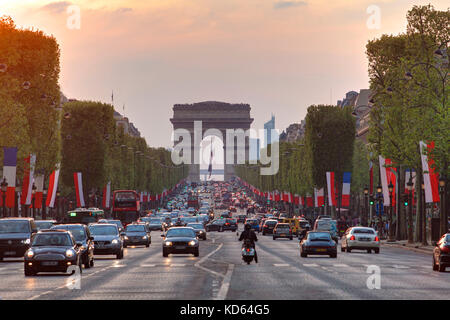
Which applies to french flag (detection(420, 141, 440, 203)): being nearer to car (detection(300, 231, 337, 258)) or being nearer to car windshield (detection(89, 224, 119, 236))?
car (detection(300, 231, 337, 258))

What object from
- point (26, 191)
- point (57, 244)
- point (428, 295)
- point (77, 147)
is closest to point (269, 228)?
point (77, 147)

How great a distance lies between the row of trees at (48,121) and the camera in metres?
71.3

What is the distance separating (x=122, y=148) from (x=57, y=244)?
10870 cm

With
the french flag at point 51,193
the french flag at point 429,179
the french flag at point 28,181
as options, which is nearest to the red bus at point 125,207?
Answer: the french flag at point 51,193

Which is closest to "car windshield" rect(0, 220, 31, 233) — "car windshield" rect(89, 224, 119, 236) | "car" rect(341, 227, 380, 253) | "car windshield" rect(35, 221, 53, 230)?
"car windshield" rect(89, 224, 119, 236)

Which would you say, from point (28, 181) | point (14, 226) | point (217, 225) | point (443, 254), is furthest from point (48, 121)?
point (443, 254)

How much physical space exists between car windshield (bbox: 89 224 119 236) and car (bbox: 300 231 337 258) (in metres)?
9.76

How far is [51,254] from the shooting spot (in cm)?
3753

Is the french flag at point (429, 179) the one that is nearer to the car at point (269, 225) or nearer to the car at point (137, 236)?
the car at point (137, 236)

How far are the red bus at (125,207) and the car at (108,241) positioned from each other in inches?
1987

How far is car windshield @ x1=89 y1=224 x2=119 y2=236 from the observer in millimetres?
54875

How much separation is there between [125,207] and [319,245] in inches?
2059

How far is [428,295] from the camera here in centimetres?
2730
